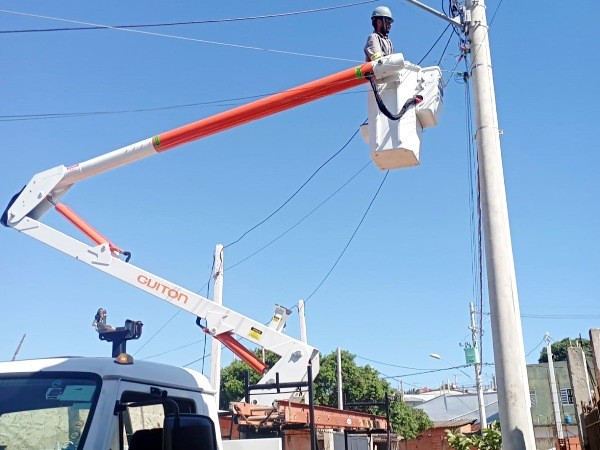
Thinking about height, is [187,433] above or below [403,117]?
below

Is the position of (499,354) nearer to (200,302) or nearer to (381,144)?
→ (381,144)

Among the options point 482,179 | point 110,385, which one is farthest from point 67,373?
point 482,179

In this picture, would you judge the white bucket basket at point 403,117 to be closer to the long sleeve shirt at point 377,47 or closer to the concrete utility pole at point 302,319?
the long sleeve shirt at point 377,47

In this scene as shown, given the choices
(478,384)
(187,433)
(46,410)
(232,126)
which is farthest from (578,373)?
(478,384)

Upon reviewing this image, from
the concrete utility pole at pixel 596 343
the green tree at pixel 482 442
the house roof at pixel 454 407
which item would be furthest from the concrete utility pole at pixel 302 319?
the house roof at pixel 454 407

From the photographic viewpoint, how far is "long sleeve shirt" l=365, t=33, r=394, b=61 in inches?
298

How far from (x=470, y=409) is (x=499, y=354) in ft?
197

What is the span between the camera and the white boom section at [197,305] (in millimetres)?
8375

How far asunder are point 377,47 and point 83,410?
5349 mm

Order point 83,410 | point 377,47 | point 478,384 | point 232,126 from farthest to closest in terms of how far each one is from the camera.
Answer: point 478,384 → point 232,126 → point 377,47 → point 83,410

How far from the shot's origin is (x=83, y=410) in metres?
3.53

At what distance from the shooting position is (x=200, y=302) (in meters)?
8.80

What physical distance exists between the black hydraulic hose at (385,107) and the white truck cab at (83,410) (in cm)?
418

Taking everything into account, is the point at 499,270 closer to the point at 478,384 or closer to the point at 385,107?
the point at 385,107
